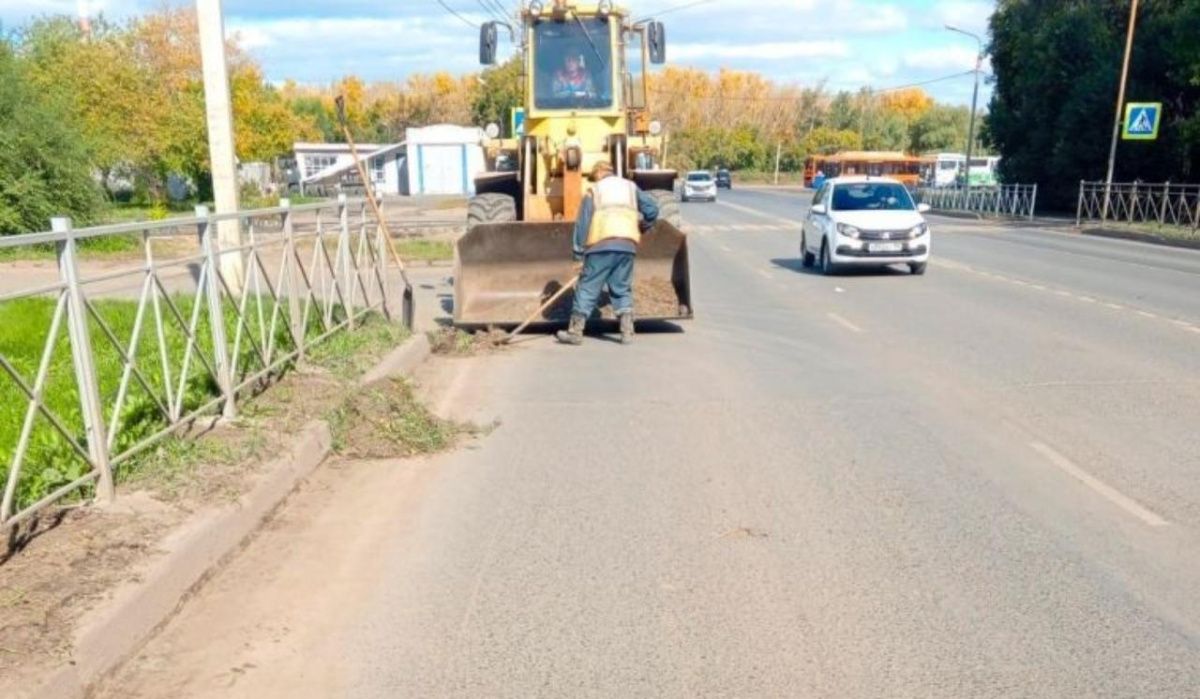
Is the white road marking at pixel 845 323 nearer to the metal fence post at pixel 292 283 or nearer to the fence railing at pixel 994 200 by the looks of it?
the metal fence post at pixel 292 283

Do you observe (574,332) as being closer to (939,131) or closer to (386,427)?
(386,427)

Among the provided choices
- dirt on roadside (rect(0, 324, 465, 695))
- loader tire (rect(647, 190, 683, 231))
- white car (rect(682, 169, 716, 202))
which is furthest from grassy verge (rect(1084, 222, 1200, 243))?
dirt on roadside (rect(0, 324, 465, 695))

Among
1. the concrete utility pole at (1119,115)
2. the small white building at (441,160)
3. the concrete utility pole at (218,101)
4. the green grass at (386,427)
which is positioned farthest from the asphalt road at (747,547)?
the small white building at (441,160)

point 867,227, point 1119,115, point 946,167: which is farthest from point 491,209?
point 946,167

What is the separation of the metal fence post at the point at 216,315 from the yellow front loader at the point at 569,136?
17.4 feet

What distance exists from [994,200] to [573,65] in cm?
3513

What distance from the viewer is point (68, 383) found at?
22.7 feet

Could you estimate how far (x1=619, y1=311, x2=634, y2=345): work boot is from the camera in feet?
36.0

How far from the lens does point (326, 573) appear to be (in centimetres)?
473

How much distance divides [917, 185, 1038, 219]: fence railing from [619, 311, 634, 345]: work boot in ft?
107

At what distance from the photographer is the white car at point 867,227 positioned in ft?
56.3

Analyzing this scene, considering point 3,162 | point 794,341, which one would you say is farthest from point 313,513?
point 3,162

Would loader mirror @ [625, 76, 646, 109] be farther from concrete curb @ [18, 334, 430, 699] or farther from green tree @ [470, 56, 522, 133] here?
green tree @ [470, 56, 522, 133]

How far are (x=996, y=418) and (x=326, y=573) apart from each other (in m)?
4.89
